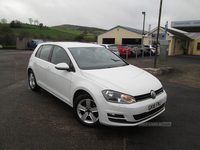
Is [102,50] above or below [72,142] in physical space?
above

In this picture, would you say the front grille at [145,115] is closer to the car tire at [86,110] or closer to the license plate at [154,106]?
the license plate at [154,106]

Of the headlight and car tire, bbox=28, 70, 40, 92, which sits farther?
car tire, bbox=28, 70, 40, 92

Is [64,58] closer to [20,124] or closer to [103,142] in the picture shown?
[20,124]

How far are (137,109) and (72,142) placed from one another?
1200 mm

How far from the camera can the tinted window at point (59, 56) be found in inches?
145

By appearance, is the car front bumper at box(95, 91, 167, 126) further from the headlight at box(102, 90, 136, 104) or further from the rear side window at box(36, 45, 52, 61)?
the rear side window at box(36, 45, 52, 61)

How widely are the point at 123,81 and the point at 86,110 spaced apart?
0.89m

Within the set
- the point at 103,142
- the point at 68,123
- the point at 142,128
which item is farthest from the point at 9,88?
the point at 142,128

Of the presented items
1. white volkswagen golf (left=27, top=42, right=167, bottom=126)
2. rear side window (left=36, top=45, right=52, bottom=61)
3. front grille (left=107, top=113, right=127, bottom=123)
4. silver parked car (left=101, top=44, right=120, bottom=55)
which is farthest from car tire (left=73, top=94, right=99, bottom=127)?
silver parked car (left=101, top=44, right=120, bottom=55)

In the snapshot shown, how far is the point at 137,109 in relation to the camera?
257 centimetres

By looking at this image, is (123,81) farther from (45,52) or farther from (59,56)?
(45,52)

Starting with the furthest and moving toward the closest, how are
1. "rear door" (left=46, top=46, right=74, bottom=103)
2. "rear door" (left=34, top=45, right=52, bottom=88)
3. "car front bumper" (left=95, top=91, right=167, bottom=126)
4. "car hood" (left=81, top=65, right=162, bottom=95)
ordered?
"rear door" (left=34, top=45, right=52, bottom=88) < "rear door" (left=46, top=46, right=74, bottom=103) < "car hood" (left=81, top=65, right=162, bottom=95) < "car front bumper" (left=95, top=91, right=167, bottom=126)

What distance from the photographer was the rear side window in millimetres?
4398

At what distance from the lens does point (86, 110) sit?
3.01 meters
